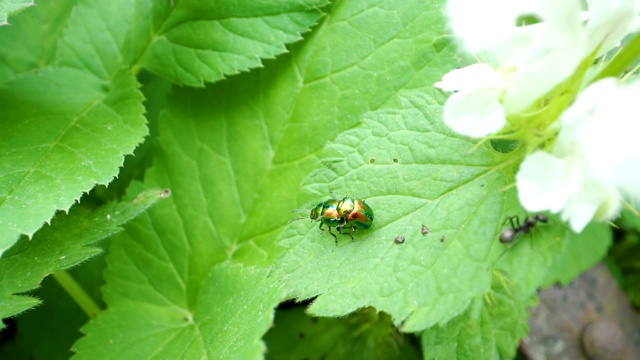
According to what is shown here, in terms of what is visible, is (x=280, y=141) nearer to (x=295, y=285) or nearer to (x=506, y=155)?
(x=295, y=285)

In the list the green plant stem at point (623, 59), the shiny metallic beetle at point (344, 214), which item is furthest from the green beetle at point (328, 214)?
the green plant stem at point (623, 59)

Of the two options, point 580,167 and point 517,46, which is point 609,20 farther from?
point 580,167

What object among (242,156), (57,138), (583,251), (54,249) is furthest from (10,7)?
(583,251)

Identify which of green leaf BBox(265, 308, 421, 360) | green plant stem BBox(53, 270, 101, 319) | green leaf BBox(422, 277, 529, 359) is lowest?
green leaf BBox(265, 308, 421, 360)

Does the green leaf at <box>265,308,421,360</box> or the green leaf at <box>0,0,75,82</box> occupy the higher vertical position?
Answer: the green leaf at <box>0,0,75,82</box>

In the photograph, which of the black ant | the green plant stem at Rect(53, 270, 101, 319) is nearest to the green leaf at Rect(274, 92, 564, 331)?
the black ant

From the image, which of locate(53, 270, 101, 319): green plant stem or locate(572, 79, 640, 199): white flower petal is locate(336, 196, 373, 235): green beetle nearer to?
locate(572, 79, 640, 199): white flower petal

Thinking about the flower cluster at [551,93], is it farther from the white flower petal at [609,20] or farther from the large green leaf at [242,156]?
the large green leaf at [242,156]
